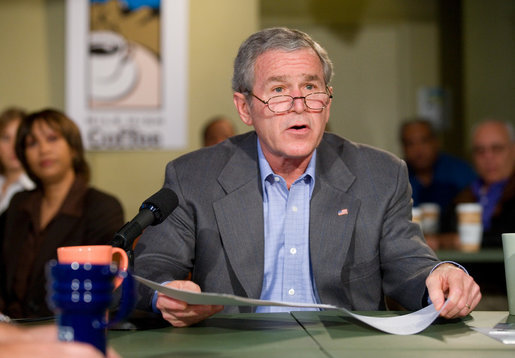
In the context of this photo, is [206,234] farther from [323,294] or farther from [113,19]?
[113,19]

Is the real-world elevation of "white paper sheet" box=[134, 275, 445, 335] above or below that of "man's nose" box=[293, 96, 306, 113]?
below

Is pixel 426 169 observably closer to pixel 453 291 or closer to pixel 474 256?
pixel 474 256

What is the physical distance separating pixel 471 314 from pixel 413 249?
27 cm

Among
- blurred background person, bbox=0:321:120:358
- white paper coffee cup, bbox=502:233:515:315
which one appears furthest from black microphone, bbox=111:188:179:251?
white paper coffee cup, bbox=502:233:515:315

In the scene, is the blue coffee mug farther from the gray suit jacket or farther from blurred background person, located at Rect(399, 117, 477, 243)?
blurred background person, located at Rect(399, 117, 477, 243)

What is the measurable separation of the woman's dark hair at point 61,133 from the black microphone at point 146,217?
1.86 metres

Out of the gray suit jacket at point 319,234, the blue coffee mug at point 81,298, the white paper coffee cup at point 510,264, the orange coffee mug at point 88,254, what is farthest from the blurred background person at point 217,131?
the blue coffee mug at point 81,298

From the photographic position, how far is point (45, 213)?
314 centimetres

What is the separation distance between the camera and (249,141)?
6.86 feet

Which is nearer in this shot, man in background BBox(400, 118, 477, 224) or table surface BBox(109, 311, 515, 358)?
table surface BBox(109, 311, 515, 358)

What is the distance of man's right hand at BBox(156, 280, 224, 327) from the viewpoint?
4.64ft

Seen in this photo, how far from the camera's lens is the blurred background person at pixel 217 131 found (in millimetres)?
4316

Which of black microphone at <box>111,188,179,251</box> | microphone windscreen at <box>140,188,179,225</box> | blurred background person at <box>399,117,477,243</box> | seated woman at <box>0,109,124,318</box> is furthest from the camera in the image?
blurred background person at <box>399,117,477,243</box>

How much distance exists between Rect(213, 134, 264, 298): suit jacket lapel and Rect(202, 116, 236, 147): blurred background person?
7.63 ft
